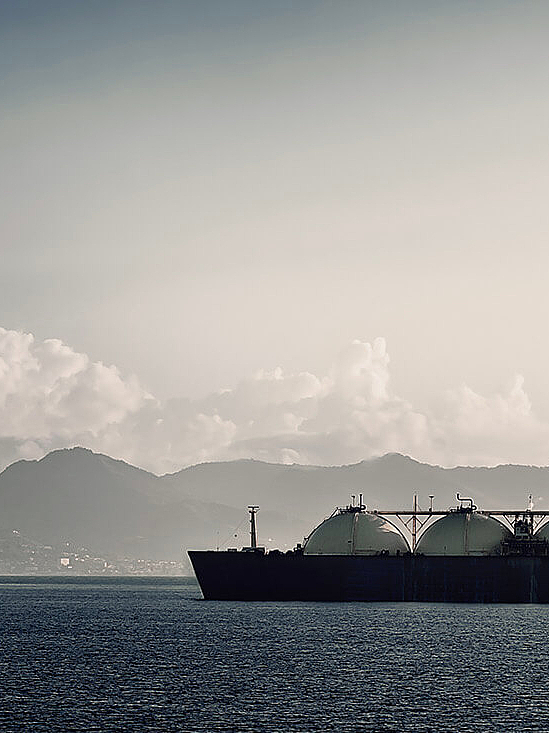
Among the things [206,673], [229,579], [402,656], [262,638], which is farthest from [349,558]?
[206,673]

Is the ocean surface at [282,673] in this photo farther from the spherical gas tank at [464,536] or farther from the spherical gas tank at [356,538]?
the spherical gas tank at [356,538]

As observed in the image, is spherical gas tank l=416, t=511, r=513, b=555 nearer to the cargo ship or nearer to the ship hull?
the cargo ship

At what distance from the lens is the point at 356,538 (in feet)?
520

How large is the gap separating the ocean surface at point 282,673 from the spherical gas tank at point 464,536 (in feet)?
Result: 47.7

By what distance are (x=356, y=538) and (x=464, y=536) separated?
46.7 ft

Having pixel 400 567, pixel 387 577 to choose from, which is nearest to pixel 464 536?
pixel 400 567

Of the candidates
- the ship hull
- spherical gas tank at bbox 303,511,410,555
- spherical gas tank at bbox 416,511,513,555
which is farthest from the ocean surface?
spherical gas tank at bbox 303,511,410,555

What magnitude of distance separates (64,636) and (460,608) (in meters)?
55.4

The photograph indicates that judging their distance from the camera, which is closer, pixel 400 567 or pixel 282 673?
pixel 282 673

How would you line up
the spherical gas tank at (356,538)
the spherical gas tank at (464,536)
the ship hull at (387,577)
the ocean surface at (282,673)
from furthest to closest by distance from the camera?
the spherical gas tank at (356,538) < the spherical gas tank at (464,536) < the ship hull at (387,577) < the ocean surface at (282,673)

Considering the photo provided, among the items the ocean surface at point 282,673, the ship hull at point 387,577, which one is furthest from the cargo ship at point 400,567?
the ocean surface at point 282,673

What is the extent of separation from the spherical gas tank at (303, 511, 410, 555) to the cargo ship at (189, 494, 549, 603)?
0.13 metres

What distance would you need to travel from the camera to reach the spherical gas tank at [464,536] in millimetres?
156125

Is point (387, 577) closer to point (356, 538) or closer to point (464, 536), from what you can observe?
point (356, 538)
